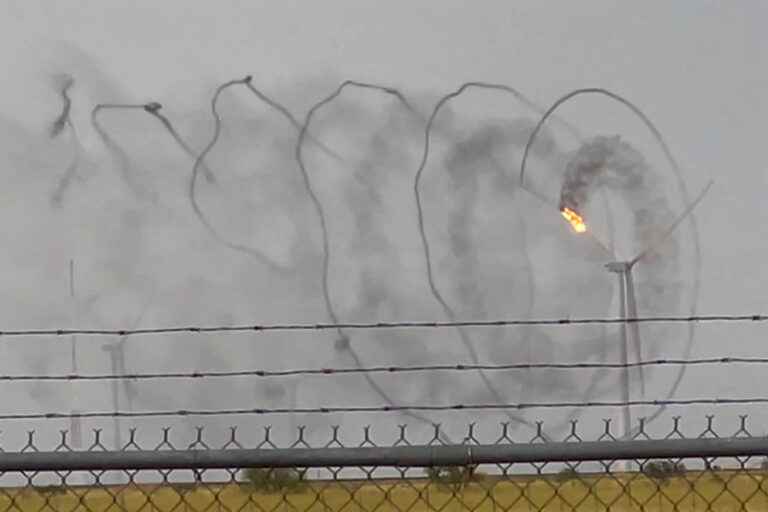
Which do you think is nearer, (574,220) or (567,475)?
(567,475)

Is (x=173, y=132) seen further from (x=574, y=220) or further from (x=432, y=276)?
(x=574, y=220)

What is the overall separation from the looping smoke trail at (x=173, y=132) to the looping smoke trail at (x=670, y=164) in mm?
1493

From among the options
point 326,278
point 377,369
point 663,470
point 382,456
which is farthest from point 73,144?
point 382,456

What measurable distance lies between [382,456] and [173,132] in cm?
346

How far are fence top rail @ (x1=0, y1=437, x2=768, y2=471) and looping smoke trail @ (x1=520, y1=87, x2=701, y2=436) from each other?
329 centimetres

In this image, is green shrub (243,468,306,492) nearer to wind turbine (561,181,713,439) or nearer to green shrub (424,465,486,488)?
green shrub (424,465,486,488)

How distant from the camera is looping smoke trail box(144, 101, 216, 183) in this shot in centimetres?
579

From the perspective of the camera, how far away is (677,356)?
599 cm

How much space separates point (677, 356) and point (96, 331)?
109 inches

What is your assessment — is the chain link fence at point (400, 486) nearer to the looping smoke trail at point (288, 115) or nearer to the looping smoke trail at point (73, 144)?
the looping smoke trail at point (73, 144)

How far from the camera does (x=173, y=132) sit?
19.1 ft

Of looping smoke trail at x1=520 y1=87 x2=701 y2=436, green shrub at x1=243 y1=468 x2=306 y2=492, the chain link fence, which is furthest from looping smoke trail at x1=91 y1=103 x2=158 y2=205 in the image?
looping smoke trail at x1=520 y1=87 x2=701 y2=436

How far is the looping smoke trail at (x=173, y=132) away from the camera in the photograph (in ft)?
19.0

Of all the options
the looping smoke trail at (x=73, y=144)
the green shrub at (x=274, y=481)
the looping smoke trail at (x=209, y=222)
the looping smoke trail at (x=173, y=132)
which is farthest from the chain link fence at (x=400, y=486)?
the looping smoke trail at (x=173, y=132)
